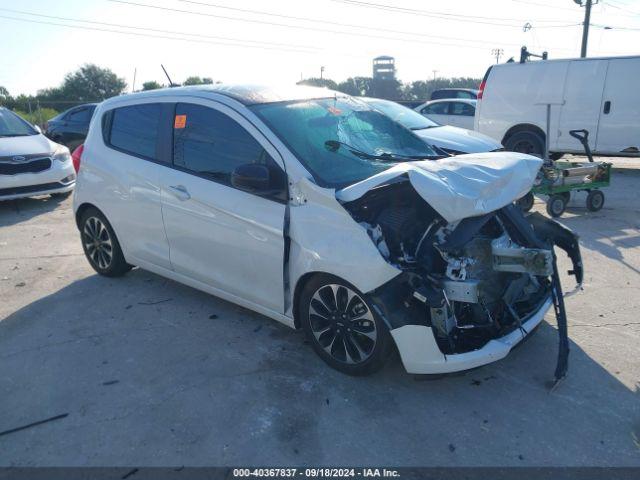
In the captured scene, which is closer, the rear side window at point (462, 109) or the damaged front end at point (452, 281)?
the damaged front end at point (452, 281)

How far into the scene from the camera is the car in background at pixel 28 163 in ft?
26.6

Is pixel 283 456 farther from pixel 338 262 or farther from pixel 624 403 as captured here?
pixel 624 403

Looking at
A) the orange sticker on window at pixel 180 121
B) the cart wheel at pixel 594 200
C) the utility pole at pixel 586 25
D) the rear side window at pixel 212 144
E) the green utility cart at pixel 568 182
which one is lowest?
the cart wheel at pixel 594 200

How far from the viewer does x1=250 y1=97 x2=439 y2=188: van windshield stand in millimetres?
3484

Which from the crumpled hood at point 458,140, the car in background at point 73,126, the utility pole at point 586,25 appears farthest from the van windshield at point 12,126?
the utility pole at point 586,25

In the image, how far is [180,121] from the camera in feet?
13.6

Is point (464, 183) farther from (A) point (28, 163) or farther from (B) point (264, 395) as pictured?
(A) point (28, 163)

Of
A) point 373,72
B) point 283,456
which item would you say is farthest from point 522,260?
point 373,72

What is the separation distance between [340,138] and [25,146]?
695 cm

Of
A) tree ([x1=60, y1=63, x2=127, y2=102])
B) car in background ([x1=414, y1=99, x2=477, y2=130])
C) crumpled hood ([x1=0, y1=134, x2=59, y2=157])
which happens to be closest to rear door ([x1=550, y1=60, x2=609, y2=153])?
car in background ([x1=414, y1=99, x2=477, y2=130])

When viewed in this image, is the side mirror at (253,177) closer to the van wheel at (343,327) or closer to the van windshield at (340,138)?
the van windshield at (340,138)

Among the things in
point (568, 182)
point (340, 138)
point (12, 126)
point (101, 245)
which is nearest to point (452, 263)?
point (340, 138)

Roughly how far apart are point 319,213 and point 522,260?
1274 mm

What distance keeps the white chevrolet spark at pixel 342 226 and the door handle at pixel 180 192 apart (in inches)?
0.5
